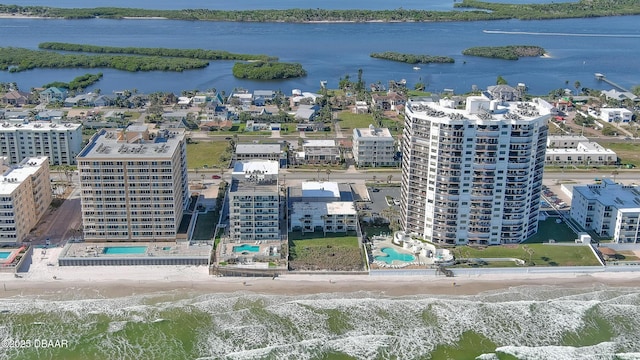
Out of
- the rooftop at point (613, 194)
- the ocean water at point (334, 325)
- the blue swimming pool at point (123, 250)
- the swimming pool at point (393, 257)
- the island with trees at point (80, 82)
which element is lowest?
the ocean water at point (334, 325)

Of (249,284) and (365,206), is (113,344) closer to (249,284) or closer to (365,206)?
(249,284)

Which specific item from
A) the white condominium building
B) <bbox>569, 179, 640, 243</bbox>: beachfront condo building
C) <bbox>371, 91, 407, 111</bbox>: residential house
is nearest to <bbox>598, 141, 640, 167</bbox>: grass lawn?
<bbox>569, 179, 640, 243</bbox>: beachfront condo building

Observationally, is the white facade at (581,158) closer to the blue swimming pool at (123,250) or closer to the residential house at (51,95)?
the blue swimming pool at (123,250)

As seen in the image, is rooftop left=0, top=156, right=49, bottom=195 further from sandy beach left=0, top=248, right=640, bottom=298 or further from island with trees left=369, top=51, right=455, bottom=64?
island with trees left=369, top=51, right=455, bottom=64

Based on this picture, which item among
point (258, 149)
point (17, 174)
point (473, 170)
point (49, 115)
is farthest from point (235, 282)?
point (49, 115)

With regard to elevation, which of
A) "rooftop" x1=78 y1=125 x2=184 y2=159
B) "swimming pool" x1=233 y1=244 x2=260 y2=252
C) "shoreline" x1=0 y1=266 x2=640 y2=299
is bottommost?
"shoreline" x1=0 y1=266 x2=640 y2=299

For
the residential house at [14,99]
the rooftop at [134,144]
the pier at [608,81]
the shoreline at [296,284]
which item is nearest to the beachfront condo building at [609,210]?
the shoreline at [296,284]
